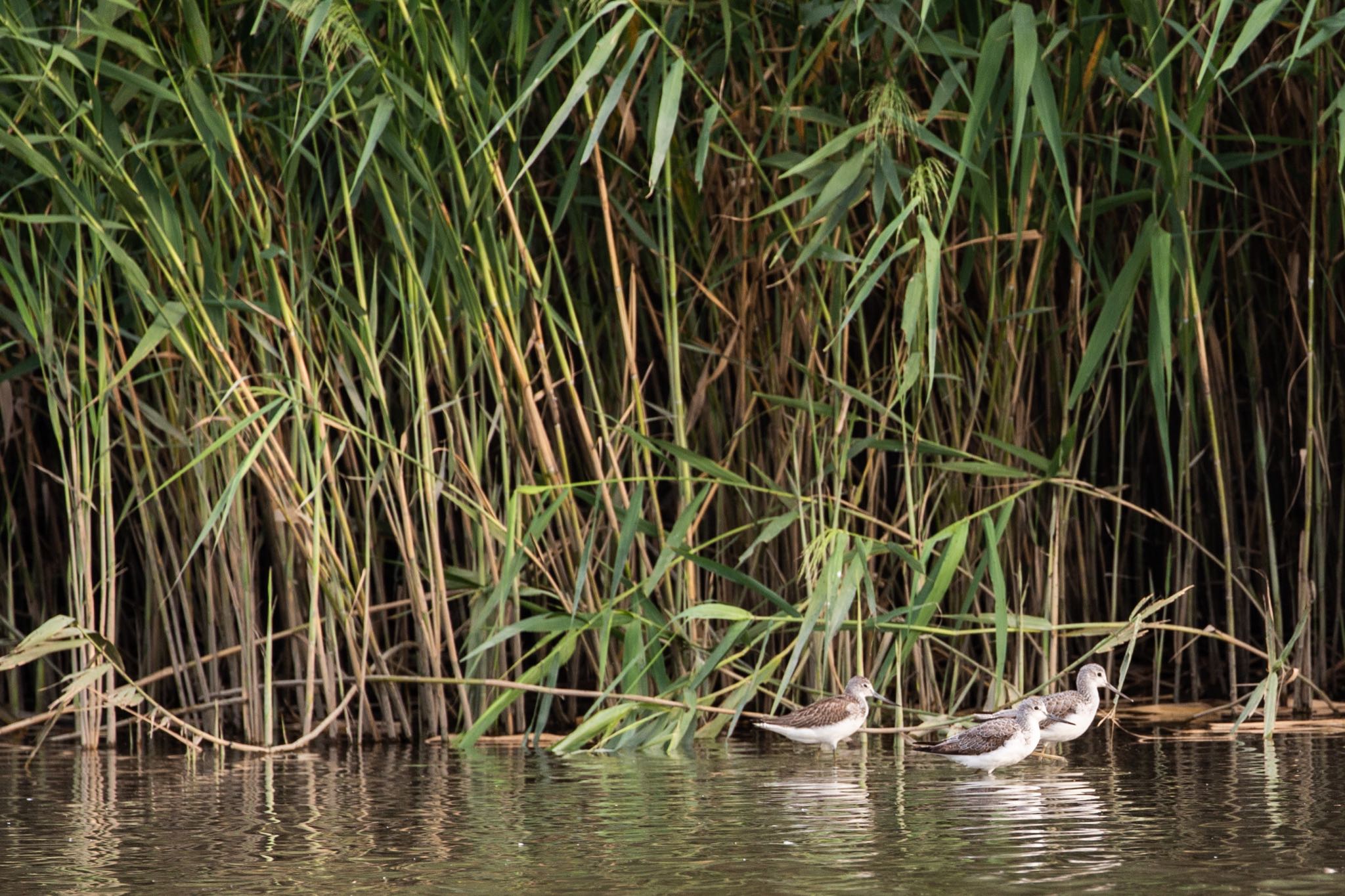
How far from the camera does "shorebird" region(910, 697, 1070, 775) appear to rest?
20.9 feet

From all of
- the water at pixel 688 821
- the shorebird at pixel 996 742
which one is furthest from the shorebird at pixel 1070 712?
the shorebird at pixel 996 742

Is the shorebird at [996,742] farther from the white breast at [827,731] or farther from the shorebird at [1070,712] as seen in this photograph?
the white breast at [827,731]

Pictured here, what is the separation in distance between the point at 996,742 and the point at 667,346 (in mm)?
2066

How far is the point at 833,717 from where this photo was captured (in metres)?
6.81

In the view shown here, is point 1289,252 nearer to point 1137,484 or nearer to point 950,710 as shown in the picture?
point 1137,484

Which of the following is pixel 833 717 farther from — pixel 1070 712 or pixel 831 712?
pixel 1070 712

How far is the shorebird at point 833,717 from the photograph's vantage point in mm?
6812

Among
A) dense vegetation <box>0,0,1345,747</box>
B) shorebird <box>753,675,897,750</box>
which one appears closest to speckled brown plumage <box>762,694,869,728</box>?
shorebird <box>753,675,897,750</box>

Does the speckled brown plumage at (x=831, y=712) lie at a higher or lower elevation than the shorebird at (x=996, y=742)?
higher

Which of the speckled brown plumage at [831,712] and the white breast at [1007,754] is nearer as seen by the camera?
the white breast at [1007,754]

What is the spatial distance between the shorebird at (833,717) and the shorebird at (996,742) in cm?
35

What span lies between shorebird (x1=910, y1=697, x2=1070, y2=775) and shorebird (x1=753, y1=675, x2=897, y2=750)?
0.35 m

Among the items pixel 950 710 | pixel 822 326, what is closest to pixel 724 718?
pixel 950 710

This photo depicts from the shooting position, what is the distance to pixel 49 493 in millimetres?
9102
